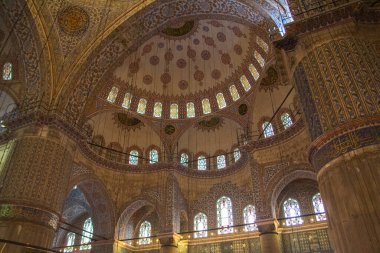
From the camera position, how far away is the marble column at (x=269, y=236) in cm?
1117

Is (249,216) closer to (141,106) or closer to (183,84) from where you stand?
(183,84)

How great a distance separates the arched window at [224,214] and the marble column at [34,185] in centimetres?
730

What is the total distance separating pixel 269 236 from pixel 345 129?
→ 7.17 m

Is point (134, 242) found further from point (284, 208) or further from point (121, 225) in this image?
point (284, 208)

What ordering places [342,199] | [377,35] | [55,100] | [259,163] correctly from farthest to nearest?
[259,163]
[55,100]
[377,35]
[342,199]

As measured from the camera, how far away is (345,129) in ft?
17.6

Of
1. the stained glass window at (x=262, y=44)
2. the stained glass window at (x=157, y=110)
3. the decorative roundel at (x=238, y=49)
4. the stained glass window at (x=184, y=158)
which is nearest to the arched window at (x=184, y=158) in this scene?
the stained glass window at (x=184, y=158)

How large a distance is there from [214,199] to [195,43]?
7.84 metres

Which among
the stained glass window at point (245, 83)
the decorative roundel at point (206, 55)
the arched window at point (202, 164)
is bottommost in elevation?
the arched window at point (202, 164)

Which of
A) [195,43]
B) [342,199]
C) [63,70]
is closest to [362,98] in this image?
[342,199]

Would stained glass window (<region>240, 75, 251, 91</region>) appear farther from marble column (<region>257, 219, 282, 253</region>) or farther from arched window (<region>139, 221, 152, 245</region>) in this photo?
arched window (<region>139, 221, 152, 245</region>)

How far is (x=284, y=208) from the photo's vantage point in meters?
13.2

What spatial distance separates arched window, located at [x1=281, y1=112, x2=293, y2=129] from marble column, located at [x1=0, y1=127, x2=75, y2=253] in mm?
8774

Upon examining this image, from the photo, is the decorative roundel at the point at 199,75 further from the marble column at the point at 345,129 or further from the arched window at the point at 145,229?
the marble column at the point at 345,129
